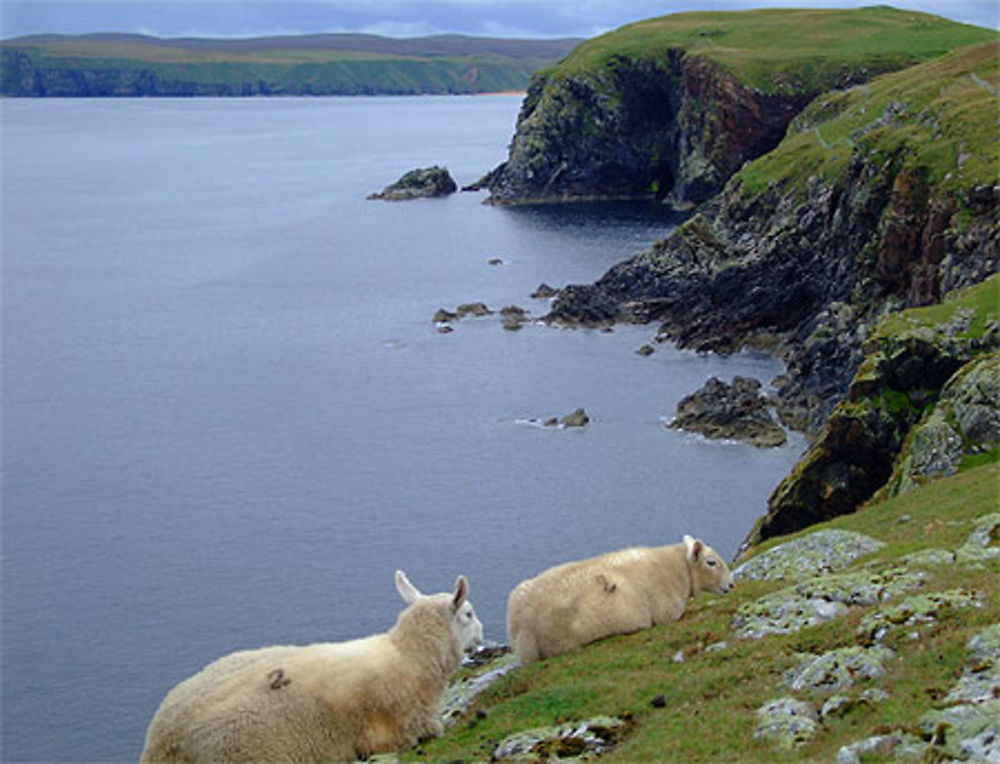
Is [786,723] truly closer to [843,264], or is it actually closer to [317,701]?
[317,701]

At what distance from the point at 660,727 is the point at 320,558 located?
50.9 meters

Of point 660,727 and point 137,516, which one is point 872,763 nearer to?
point 660,727

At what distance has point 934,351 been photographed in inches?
2203

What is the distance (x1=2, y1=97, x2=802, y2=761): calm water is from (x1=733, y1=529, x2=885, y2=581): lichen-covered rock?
27108 millimetres

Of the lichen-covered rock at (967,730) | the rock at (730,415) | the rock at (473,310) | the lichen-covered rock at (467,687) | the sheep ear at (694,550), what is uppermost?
the lichen-covered rock at (967,730)

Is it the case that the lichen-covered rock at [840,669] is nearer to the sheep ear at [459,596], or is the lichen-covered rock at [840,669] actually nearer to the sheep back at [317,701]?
the sheep ear at [459,596]

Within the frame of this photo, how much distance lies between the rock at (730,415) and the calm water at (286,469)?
2.03 m

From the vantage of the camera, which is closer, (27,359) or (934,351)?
(934,351)

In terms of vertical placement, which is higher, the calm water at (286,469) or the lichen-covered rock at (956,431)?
the lichen-covered rock at (956,431)

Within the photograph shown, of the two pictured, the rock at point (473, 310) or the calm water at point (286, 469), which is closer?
the calm water at point (286, 469)

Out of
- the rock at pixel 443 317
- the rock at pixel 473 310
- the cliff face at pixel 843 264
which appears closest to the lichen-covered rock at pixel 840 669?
the cliff face at pixel 843 264

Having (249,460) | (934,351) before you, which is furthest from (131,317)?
(934,351)

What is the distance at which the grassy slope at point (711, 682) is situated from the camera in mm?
15938

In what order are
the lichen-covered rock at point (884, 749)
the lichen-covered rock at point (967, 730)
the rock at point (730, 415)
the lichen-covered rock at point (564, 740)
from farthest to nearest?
the rock at point (730, 415) < the lichen-covered rock at point (564, 740) < the lichen-covered rock at point (884, 749) < the lichen-covered rock at point (967, 730)
